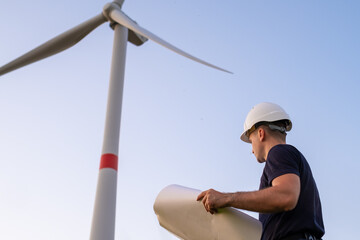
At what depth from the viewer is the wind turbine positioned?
9.80 meters

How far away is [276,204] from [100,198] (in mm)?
6683

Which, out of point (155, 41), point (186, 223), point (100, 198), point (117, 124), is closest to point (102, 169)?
point (100, 198)

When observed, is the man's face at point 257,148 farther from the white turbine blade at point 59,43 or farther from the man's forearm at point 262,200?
the white turbine blade at point 59,43

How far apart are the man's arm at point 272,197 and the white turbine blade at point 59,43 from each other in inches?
451

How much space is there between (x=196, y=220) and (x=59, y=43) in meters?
11.3

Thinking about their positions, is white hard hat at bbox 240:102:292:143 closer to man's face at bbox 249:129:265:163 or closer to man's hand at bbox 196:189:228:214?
man's face at bbox 249:129:265:163

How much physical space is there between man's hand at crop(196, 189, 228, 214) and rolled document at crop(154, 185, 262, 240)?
168 millimetres

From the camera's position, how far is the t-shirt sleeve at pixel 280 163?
4176 millimetres

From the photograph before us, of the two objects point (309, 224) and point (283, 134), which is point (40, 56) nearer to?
point (283, 134)

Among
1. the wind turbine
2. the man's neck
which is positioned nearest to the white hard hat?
the man's neck

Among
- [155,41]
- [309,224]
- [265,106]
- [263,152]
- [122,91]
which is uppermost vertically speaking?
[155,41]

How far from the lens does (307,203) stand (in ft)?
13.9

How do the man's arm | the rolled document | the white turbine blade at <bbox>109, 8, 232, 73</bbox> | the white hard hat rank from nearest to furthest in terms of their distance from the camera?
the man's arm → the rolled document → the white hard hat → the white turbine blade at <bbox>109, 8, 232, 73</bbox>

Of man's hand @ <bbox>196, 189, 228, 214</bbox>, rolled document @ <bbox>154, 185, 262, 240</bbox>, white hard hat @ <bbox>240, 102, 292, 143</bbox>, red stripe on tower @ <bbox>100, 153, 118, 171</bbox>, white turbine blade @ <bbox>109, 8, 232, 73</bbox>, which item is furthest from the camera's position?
white turbine blade @ <bbox>109, 8, 232, 73</bbox>
